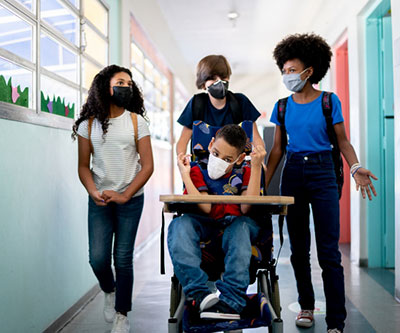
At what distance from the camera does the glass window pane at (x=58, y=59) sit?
2.49 metres

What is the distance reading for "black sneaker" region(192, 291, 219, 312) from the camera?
1.56m

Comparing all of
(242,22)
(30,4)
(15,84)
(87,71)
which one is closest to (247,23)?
(242,22)

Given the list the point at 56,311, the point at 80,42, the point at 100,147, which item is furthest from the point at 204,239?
the point at 80,42

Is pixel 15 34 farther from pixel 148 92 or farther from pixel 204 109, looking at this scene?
pixel 148 92

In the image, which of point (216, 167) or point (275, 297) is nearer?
point (275, 297)

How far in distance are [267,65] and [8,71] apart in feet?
31.4

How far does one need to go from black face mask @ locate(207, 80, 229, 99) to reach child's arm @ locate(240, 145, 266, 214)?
1.46 ft

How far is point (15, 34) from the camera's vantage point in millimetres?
2104

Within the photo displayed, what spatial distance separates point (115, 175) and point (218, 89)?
69cm

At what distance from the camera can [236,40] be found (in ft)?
27.4

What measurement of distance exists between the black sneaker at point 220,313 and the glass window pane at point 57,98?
1.49 meters

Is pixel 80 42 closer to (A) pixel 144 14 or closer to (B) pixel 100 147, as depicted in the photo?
(B) pixel 100 147

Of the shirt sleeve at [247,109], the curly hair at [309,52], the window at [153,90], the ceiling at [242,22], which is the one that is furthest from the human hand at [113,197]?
the ceiling at [242,22]

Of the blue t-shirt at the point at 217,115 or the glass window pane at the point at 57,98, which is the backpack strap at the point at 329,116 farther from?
the glass window pane at the point at 57,98
